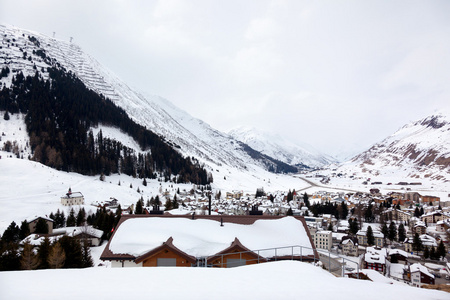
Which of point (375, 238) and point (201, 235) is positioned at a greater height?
point (201, 235)

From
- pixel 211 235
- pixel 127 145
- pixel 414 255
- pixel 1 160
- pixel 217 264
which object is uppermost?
pixel 127 145

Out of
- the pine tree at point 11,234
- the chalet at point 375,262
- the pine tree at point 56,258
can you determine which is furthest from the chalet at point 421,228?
the pine tree at point 11,234

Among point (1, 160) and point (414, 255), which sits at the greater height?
point (1, 160)

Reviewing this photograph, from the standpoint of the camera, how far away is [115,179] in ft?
373

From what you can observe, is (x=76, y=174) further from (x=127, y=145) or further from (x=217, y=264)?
(x=217, y=264)

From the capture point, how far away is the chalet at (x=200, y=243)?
13906mm

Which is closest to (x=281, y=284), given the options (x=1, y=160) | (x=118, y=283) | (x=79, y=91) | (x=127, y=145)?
(x=118, y=283)

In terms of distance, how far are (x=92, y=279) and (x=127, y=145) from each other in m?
158

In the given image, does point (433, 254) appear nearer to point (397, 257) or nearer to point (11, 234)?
point (397, 257)

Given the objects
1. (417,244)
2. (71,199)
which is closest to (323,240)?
(417,244)

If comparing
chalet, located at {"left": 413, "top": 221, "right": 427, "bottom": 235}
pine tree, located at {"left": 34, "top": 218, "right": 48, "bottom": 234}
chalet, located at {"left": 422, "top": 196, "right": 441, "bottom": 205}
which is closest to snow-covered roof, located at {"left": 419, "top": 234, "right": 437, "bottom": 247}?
chalet, located at {"left": 413, "top": 221, "right": 427, "bottom": 235}

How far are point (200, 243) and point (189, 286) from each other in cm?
751

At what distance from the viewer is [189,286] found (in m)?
7.18

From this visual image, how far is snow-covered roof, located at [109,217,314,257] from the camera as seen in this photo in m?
14.3
